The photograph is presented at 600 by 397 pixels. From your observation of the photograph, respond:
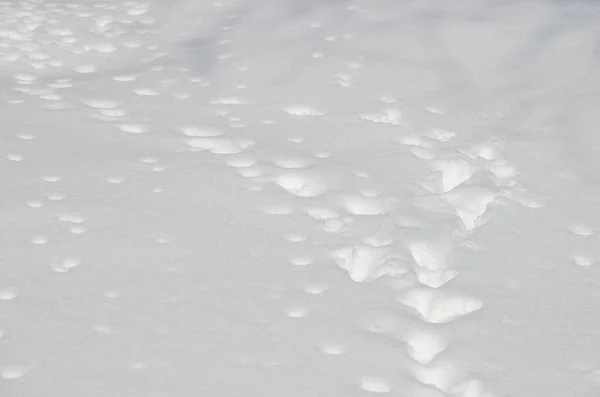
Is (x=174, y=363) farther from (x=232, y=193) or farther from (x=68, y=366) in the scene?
(x=232, y=193)

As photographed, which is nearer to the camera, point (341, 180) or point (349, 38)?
point (341, 180)

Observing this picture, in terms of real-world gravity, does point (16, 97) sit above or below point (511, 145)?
above

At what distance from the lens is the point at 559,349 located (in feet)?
3.14

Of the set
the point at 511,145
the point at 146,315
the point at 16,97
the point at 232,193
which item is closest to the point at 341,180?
the point at 232,193

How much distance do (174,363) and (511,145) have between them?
29.7 inches

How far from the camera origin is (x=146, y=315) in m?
0.99

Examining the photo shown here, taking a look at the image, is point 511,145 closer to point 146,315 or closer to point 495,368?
point 495,368

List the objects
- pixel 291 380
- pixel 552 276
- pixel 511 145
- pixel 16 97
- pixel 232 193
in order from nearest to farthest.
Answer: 1. pixel 291 380
2. pixel 552 276
3. pixel 232 193
4. pixel 511 145
5. pixel 16 97

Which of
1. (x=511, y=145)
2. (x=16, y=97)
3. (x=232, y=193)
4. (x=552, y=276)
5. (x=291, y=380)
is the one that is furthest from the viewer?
(x=16, y=97)

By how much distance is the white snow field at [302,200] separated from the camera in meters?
0.93

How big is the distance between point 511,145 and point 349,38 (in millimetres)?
532

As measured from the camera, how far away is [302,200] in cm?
125

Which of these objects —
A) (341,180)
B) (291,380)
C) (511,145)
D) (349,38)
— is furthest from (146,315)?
(349,38)

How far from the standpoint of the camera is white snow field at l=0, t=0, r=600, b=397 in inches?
36.7
